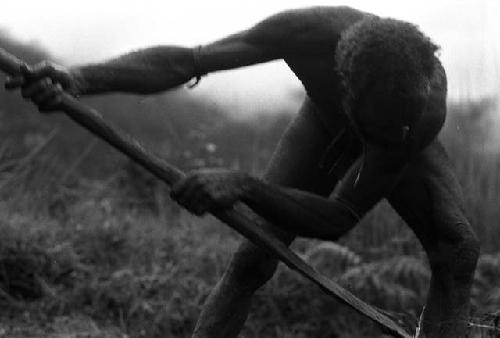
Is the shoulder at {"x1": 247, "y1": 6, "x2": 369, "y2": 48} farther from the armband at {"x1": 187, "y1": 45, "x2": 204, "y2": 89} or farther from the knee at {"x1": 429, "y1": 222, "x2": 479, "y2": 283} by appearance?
the knee at {"x1": 429, "y1": 222, "x2": 479, "y2": 283}

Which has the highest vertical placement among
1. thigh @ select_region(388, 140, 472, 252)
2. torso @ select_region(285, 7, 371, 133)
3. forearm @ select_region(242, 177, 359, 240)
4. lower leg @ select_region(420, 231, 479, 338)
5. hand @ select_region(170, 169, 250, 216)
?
torso @ select_region(285, 7, 371, 133)

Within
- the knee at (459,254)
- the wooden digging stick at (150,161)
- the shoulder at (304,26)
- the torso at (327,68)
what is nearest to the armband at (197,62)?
the shoulder at (304,26)

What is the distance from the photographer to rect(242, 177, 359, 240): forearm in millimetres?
2637

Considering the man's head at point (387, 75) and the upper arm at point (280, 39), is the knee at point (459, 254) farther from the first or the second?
the upper arm at point (280, 39)

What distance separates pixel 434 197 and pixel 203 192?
918mm

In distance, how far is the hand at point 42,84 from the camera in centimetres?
250

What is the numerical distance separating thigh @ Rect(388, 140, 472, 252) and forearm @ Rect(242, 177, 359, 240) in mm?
310

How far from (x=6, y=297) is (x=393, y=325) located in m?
2.67

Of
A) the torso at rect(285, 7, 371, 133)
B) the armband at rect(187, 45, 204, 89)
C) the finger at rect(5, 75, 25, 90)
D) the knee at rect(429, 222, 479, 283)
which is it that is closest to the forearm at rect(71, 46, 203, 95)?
the armband at rect(187, 45, 204, 89)

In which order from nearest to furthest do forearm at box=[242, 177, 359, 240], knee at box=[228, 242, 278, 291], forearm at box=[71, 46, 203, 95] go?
forearm at box=[242, 177, 359, 240]
forearm at box=[71, 46, 203, 95]
knee at box=[228, 242, 278, 291]

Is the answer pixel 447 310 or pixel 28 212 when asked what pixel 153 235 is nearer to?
pixel 28 212

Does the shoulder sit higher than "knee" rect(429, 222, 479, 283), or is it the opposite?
the shoulder

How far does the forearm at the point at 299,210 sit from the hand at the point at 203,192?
0.08 metres

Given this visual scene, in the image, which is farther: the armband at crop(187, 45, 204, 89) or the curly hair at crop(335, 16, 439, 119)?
the armband at crop(187, 45, 204, 89)
